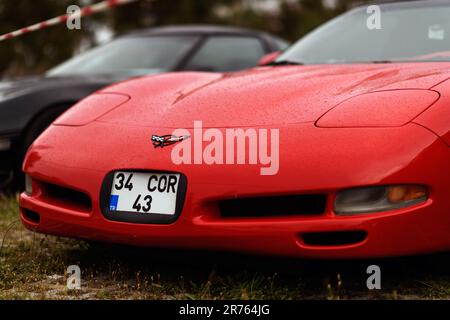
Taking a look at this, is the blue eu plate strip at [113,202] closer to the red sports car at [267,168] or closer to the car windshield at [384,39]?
the red sports car at [267,168]

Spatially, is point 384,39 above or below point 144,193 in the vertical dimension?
above

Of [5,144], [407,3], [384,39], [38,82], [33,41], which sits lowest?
[33,41]

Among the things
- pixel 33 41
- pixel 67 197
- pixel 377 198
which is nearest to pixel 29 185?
pixel 67 197

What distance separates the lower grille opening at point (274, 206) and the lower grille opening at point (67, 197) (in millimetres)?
623

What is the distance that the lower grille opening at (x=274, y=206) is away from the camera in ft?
8.97

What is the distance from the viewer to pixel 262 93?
3.29 meters

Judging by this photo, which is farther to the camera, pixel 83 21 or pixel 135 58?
pixel 83 21

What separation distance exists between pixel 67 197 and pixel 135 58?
3.07 meters

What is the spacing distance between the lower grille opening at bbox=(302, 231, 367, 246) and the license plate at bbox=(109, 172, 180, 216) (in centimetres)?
50

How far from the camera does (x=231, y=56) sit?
6.41 meters

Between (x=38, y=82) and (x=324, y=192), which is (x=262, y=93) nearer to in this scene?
(x=324, y=192)
